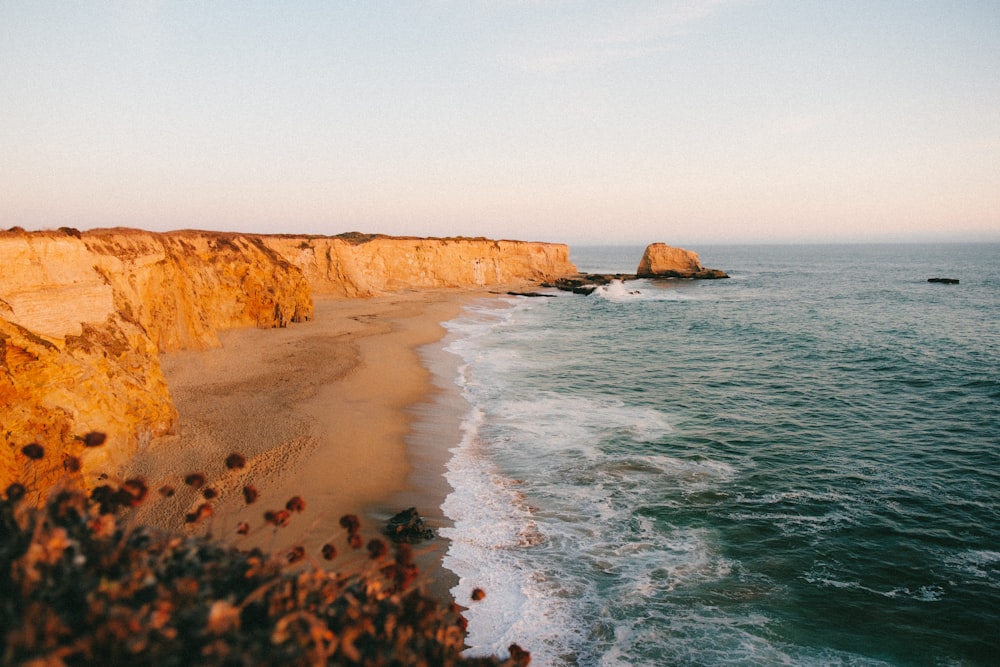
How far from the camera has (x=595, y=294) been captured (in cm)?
5916

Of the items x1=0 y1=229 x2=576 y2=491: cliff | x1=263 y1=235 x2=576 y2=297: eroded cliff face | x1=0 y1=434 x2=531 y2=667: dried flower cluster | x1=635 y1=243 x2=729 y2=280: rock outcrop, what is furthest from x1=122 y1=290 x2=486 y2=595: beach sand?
x1=635 y1=243 x2=729 y2=280: rock outcrop

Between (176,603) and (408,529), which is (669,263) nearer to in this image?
(408,529)

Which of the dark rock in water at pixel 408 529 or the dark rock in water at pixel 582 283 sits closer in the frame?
the dark rock in water at pixel 408 529

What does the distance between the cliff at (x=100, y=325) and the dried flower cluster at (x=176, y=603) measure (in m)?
6.47

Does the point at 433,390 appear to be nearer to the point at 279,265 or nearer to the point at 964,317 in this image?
the point at 279,265

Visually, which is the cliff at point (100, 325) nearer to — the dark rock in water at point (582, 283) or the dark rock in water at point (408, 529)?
the dark rock in water at point (408, 529)

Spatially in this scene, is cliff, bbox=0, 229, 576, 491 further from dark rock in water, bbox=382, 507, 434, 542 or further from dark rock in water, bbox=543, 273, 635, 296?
dark rock in water, bbox=543, 273, 635, 296

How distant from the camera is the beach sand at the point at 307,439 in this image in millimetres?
9859

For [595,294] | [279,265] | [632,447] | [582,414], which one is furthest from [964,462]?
[595,294]

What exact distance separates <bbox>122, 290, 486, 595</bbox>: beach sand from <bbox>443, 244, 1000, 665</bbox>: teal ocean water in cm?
125

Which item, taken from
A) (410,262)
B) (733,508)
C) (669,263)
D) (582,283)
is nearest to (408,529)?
(733,508)

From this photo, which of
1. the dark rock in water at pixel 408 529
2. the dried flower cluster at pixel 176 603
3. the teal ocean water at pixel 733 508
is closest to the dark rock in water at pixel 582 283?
the teal ocean water at pixel 733 508

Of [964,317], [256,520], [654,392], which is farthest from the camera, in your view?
[964,317]

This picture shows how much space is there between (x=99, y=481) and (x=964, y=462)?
19381mm
